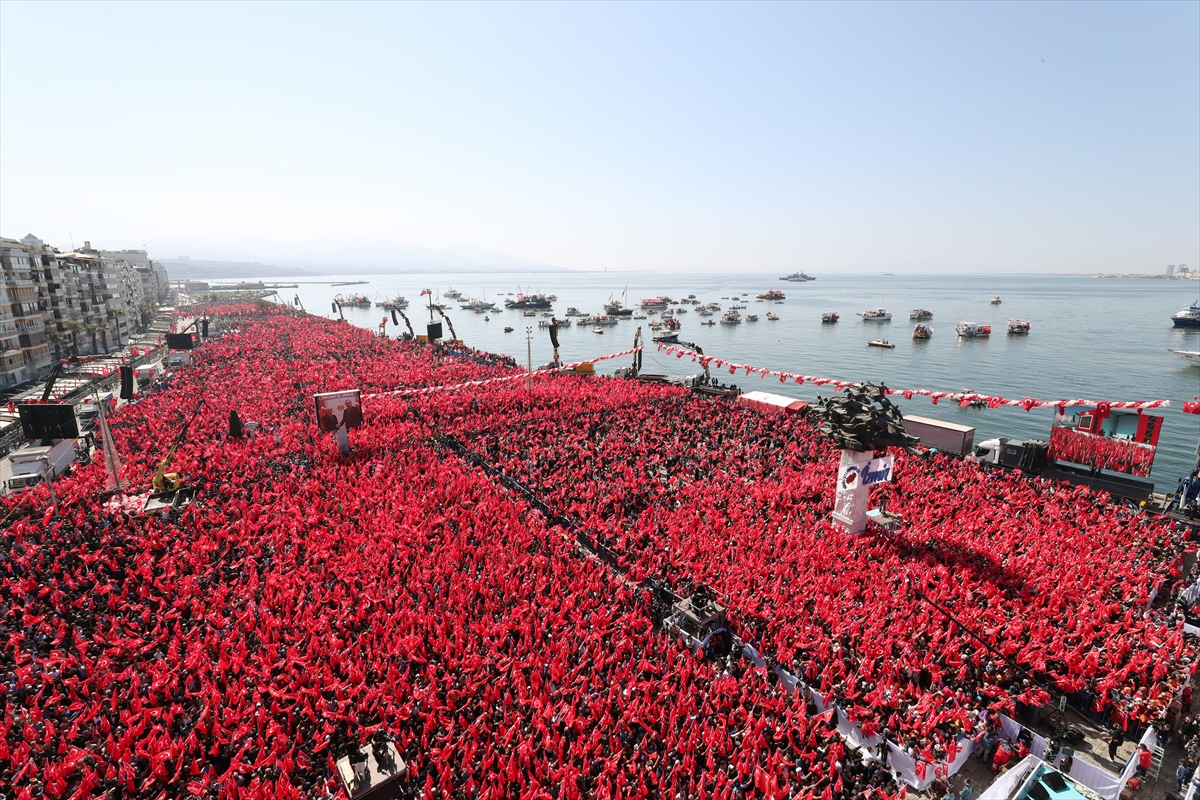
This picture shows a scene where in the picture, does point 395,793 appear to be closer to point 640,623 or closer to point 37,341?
point 640,623

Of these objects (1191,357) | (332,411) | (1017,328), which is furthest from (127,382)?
(1017,328)

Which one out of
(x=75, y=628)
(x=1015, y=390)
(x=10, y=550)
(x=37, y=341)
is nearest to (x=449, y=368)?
(x=10, y=550)

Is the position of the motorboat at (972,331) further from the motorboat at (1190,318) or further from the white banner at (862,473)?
the white banner at (862,473)

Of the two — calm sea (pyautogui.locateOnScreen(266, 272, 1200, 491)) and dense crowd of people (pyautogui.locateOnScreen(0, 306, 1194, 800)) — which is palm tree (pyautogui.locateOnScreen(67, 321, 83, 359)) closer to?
dense crowd of people (pyautogui.locateOnScreen(0, 306, 1194, 800))

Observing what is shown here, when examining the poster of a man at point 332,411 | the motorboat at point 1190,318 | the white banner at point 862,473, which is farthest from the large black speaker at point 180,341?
the motorboat at point 1190,318

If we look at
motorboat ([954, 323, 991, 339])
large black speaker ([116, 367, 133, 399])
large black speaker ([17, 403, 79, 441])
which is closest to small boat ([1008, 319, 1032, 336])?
motorboat ([954, 323, 991, 339])
